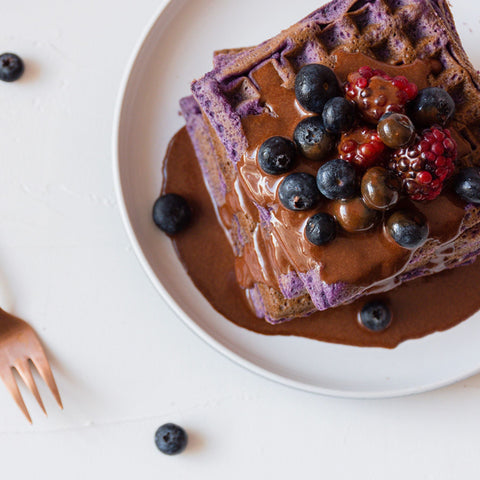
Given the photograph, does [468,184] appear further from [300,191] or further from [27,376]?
[27,376]

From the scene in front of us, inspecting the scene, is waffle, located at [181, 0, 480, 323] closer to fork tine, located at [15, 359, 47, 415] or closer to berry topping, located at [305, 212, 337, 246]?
berry topping, located at [305, 212, 337, 246]

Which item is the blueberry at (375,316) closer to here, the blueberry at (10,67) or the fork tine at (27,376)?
the fork tine at (27,376)

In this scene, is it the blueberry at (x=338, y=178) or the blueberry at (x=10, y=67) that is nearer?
the blueberry at (x=338, y=178)

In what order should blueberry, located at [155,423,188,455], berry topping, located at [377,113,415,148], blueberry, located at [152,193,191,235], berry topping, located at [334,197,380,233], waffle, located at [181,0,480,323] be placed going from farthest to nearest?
blueberry, located at [155,423,188,455], blueberry, located at [152,193,191,235], waffle, located at [181,0,480,323], berry topping, located at [334,197,380,233], berry topping, located at [377,113,415,148]

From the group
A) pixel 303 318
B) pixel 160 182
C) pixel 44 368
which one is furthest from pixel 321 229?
pixel 44 368

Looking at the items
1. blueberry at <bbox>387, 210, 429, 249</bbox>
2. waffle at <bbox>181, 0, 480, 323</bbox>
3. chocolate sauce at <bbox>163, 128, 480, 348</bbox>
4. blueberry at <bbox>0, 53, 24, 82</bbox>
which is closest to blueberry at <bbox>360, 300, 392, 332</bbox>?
chocolate sauce at <bbox>163, 128, 480, 348</bbox>

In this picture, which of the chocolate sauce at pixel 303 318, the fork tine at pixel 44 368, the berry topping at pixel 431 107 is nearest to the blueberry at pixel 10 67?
the chocolate sauce at pixel 303 318
